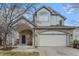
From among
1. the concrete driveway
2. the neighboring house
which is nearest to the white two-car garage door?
the neighboring house

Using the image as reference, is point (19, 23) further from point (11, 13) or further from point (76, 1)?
point (76, 1)

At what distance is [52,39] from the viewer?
700 cm

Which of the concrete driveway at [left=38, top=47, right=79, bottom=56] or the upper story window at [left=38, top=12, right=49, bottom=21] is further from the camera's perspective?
the upper story window at [left=38, top=12, right=49, bottom=21]

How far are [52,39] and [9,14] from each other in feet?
4.40

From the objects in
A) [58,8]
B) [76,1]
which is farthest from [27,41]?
[76,1]

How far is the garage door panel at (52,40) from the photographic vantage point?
6969 mm

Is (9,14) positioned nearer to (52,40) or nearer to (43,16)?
(43,16)

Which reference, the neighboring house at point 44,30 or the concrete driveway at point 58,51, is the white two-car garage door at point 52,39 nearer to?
the neighboring house at point 44,30

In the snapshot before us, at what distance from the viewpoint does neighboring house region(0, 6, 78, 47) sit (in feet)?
22.8

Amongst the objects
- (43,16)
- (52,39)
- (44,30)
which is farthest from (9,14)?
(52,39)

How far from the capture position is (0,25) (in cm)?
700

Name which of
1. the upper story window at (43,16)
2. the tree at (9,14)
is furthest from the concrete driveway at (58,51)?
the tree at (9,14)

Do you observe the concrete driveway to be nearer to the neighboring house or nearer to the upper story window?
the neighboring house

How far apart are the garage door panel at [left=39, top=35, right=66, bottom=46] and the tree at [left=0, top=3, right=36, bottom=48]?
0.81m
